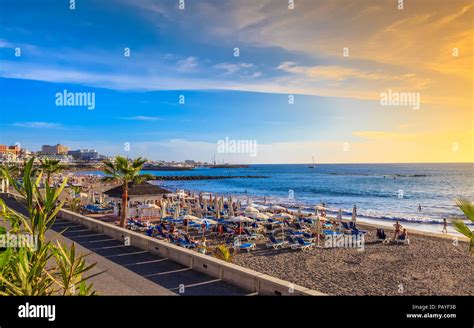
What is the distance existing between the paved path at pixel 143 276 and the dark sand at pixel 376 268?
11.9 feet

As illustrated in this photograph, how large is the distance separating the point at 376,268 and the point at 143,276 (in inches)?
320

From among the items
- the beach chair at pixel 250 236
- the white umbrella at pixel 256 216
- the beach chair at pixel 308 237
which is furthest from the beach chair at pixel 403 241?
the white umbrella at pixel 256 216

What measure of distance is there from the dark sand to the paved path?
364 centimetres

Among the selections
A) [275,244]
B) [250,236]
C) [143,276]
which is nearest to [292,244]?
[275,244]

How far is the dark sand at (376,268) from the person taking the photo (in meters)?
9.64

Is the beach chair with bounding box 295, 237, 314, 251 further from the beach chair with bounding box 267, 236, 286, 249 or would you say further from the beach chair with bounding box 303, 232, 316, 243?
the beach chair with bounding box 303, 232, 316, 243

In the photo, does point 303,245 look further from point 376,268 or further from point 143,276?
point 143,276

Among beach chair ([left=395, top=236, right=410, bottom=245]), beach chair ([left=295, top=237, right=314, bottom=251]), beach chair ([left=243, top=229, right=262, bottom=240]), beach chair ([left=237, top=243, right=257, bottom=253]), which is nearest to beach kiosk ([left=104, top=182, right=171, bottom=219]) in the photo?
beach chair ([left=243, top=229, right=262, bottom=240])

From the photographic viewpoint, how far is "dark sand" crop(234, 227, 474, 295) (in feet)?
31.6

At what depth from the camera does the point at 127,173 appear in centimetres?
1659

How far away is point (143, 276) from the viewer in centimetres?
759
